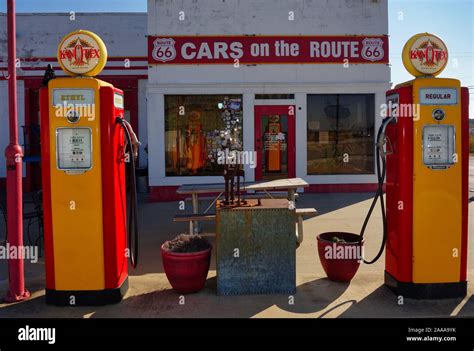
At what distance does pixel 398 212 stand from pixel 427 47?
1.63 meters

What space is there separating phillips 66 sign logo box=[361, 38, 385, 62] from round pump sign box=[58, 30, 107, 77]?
8.45 metres

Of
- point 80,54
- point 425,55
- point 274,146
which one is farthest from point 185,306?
point 274,146

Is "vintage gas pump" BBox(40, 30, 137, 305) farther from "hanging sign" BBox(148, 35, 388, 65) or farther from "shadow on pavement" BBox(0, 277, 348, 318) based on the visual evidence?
"hanging sign" BBox(148, 35, 388, 65)

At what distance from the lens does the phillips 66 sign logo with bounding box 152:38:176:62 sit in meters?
11.2

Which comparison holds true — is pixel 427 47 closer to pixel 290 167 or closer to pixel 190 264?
pixel 190 264

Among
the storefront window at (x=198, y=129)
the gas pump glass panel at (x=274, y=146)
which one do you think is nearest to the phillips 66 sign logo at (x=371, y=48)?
the gas pump glass panel at (x=274, y=146)

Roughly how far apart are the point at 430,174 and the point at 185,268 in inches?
99.5

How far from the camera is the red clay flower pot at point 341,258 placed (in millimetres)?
5000

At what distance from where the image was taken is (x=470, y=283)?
5.12 metres

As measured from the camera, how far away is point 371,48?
11.6 metres

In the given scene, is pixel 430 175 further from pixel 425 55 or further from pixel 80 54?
pixel 80 54

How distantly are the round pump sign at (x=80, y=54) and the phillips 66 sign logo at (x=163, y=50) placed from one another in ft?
22.3

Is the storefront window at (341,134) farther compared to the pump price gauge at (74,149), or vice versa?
the storefront window at (341,134)

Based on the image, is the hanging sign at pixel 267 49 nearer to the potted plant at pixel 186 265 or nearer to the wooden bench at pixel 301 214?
the wooden bench at pixel 301 214
